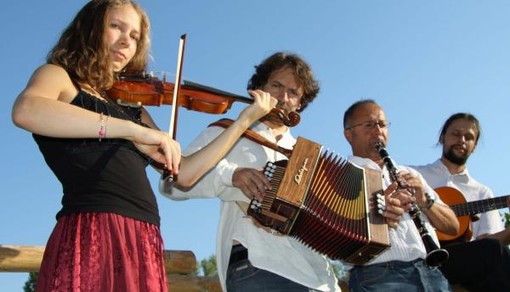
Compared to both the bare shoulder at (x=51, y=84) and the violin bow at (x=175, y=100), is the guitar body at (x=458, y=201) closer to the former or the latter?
the violin bow at (x=175, y=100)

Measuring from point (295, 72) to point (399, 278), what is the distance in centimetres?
154

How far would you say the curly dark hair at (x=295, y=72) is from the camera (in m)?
4.59

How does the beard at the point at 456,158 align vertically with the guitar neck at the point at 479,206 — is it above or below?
above

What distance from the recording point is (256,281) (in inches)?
145

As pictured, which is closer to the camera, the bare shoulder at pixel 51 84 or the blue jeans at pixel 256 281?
the bare shoulder at pixel 51 84

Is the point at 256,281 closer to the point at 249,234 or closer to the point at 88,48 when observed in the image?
the point at 249,234

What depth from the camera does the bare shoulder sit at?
110 inches

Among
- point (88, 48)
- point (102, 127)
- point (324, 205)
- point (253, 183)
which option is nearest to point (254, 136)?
point (253, 183)

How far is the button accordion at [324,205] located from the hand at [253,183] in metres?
0.04

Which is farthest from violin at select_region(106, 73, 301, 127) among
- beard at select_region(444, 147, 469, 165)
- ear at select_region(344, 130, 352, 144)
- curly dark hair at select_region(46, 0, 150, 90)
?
beard at select_region(444, 147, 469, 165)

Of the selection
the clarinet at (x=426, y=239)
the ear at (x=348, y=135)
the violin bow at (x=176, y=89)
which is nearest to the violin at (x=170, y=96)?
the violin bow at (x=176, y=89)

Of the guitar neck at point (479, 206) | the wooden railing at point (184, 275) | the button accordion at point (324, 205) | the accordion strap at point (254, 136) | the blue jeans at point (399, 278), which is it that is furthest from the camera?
the guitar neck at point (479, 206)

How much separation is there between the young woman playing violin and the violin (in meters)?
0.19

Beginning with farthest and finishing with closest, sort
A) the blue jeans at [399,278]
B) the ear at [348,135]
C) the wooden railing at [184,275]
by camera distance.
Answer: the ear at [348,135], the wooden railing at [184,275], the blue jeans at [399,278]
